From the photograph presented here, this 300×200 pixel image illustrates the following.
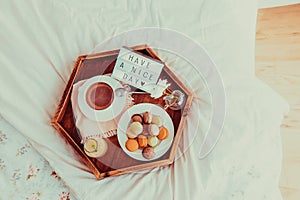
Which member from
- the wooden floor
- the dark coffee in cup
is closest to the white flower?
the dark coffee in cup

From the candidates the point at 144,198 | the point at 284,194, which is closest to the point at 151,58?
the point at 144,198

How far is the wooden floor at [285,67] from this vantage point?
1.38 meters

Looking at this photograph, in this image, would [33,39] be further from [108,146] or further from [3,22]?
[108,146]

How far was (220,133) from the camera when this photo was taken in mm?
946

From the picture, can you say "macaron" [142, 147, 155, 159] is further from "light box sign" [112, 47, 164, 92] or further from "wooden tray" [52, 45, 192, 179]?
"light box sign" [112, 47, 164, 92]

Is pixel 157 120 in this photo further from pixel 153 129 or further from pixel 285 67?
pixel 285 67

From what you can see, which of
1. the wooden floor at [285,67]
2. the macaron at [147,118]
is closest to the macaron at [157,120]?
the macaron at [147,118]

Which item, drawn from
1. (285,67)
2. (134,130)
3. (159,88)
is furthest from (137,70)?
(285,67)

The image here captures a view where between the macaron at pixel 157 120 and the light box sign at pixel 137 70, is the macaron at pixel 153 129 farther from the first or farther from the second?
the light box sign at pixel 137 70

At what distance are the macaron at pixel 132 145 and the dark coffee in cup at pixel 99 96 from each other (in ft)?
0.43

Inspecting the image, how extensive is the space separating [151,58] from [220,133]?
323 mm

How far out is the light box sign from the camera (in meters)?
0.99

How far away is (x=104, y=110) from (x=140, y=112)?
11 cm

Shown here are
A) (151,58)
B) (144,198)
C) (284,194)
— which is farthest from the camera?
(284,194)
